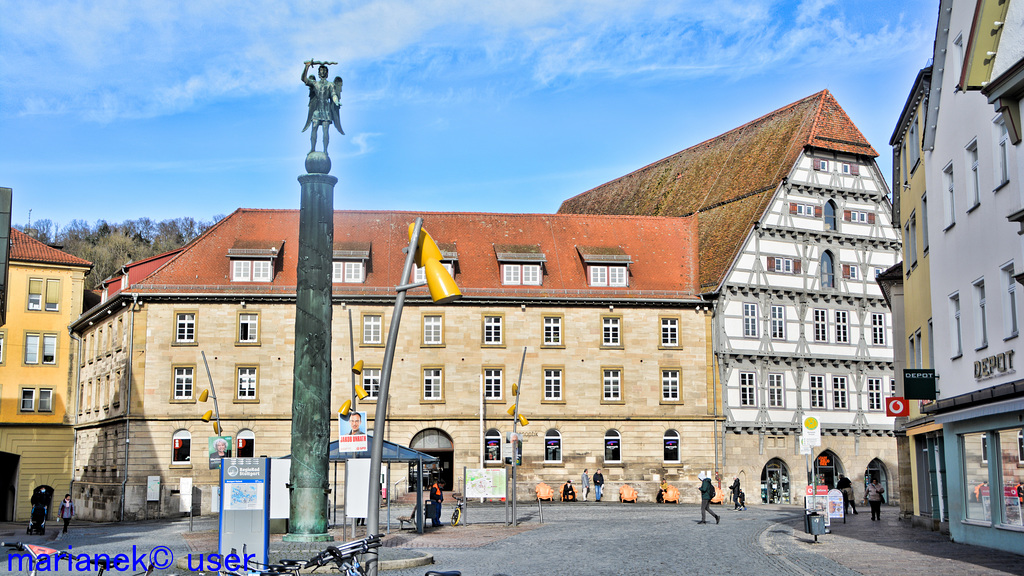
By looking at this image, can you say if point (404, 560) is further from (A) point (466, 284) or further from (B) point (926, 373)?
(A) point (466, 284)

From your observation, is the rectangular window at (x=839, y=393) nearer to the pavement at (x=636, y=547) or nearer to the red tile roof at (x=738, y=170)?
the red tile roof at (x=738, y=170)

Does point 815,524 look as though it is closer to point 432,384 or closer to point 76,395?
point 432,384

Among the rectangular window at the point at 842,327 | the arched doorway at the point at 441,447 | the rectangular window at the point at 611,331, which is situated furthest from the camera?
the rectangular window at the point at 842,327

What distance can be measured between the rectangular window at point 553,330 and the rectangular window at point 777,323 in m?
10.1

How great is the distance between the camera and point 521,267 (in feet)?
165

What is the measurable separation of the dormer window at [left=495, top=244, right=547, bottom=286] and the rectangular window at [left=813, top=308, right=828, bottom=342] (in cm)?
1327

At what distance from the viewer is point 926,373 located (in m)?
26.3

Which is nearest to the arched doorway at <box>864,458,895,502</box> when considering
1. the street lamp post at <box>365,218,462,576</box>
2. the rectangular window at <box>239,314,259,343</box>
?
the rectangular window at <box>239,314,259,343</box>

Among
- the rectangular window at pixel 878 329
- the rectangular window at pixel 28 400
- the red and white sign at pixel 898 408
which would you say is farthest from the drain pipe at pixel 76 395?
the red and white sign at pixel 898 408

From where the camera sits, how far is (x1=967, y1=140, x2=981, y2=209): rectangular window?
22844 mm

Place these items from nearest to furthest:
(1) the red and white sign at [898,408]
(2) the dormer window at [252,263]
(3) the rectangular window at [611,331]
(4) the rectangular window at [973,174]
A: 1. (4) the rectangular window at [973,174]
2. (1) the red and white sign at [898,408]
3. (2) the dormer window at [252,263]
4. (3) the rectangular window at [611,331]

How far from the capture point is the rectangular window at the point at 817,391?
50.8 metres

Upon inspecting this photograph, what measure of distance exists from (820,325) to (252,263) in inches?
1053

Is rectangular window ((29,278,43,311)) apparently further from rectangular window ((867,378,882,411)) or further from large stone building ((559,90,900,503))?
rectangular window ((867,378,882,411))
